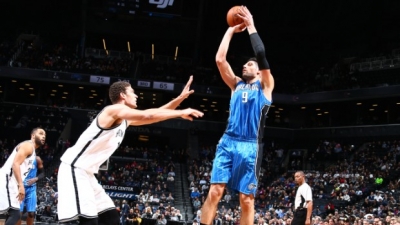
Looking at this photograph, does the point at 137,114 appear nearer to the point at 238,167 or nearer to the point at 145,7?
the point at 238,167

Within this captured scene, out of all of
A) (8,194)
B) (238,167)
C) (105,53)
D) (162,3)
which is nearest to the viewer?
(238,167)

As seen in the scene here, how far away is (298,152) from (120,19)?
16490 millimetres

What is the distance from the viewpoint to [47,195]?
24.1 metres

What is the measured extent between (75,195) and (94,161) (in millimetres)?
409

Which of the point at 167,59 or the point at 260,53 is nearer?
the point at 260,53

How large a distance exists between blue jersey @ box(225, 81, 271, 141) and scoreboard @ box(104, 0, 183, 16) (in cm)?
3046

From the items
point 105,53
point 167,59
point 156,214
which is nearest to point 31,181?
point 156,214

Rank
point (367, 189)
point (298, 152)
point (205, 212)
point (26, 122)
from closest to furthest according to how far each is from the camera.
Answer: point (205, 212) → point (367, 189) → point (26, 122) → point (298, 152)

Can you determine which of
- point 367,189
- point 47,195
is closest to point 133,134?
point 47,195

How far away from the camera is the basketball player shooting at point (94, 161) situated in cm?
542

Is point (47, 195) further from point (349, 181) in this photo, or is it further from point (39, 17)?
point (39, 17)

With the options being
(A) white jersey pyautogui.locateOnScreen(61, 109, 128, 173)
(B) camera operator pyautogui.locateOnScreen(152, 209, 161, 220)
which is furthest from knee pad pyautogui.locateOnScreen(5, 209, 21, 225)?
(B) camera operator pyautogui.locateOnScreen(152, 209, 161, 220)

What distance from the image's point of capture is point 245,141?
6398mm

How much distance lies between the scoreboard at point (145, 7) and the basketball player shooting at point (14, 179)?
91.2 ft
